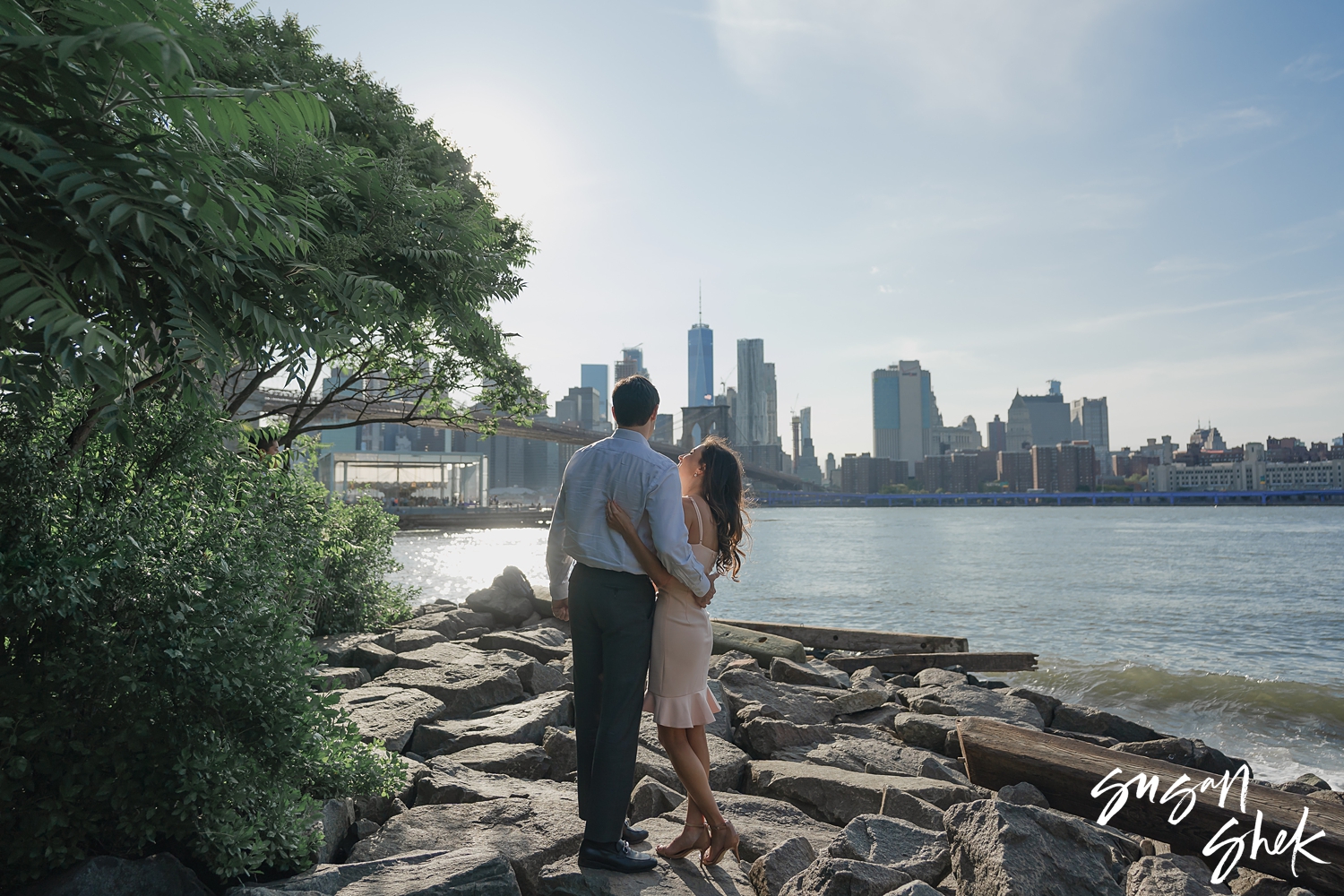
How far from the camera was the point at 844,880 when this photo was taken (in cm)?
352

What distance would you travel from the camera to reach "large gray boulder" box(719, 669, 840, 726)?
23.1 ft

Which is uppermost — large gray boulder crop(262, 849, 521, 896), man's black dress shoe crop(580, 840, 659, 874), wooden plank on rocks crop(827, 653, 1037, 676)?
Result: large gray boulder crop(262, 849, 521, 896)

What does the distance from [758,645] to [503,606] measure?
4281 millimetres

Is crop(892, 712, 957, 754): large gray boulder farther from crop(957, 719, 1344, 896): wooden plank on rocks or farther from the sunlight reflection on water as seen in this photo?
the sunlight reflection on water

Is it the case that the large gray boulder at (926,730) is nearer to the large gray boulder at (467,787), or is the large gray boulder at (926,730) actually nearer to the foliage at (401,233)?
the large gray boulder at (467,787)

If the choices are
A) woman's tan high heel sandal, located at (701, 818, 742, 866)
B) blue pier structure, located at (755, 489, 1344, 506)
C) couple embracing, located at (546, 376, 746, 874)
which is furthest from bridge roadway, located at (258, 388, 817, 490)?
blue pier structure, located at (755, 489, 1344, 506)

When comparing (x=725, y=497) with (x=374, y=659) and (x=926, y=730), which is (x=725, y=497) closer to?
(x=926, y=730)

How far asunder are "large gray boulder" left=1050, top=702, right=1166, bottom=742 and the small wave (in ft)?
4.36

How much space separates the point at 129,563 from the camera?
3.11 m

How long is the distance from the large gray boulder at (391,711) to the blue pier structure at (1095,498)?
113867 millimetres

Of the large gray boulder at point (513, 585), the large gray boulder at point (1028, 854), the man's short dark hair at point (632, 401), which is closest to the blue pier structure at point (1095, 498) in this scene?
the large gray boulder at point (513, 585)

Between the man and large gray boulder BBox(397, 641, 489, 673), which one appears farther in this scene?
large gray boulder BBox(397, 641, 489, 673)

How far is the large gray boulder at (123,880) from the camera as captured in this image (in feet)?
9.14

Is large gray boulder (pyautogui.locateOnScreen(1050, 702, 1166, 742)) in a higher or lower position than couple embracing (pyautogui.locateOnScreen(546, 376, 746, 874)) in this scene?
lower
